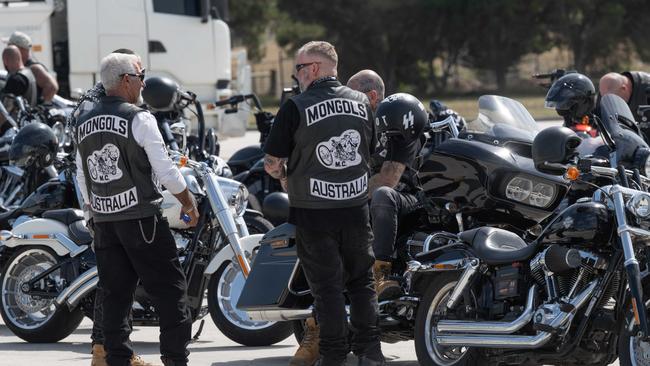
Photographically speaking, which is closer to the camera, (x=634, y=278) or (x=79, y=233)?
(x=634, y=278)

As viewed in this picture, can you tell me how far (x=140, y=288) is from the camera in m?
8.19

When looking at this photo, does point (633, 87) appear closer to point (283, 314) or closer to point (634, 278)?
point (283, 314)

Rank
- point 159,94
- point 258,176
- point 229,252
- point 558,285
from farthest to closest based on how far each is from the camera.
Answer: point 258,176
point 159,94
point 229,252
point 558,285

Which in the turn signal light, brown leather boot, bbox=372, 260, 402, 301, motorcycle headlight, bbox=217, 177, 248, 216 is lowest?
brown leather boot, bbox=372, 260, 402, 301

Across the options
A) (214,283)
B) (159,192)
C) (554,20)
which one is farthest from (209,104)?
(554,20)

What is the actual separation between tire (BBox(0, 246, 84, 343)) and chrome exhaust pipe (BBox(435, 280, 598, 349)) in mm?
2923

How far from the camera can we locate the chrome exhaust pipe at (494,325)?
6.35 metres

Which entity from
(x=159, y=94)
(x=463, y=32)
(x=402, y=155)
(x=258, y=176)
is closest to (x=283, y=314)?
(x=402, y=155)

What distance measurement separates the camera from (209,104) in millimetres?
18188

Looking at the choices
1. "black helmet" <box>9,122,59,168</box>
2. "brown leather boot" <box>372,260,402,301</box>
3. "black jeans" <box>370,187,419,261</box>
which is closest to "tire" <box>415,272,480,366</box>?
"brown leather boot" <box>372,260,402,301</box>

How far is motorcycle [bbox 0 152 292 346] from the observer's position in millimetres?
8164

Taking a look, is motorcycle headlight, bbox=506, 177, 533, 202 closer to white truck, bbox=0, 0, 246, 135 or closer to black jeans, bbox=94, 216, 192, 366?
black jeans, bbox=94, 216, 192, 366

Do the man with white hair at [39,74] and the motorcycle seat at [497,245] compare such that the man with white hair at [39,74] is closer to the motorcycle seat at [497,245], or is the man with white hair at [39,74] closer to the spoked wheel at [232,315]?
the spoked wheel at [232,315]

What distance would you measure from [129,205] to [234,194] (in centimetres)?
163
